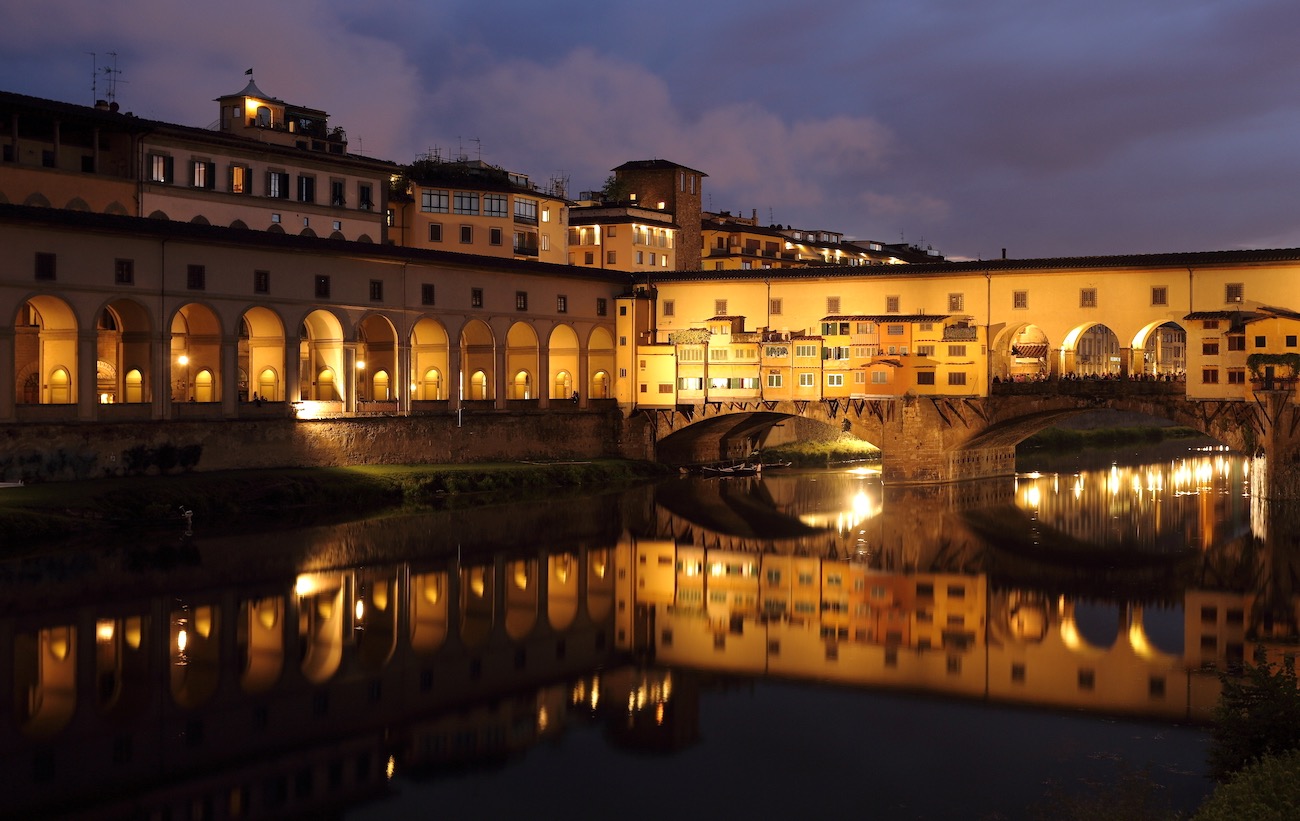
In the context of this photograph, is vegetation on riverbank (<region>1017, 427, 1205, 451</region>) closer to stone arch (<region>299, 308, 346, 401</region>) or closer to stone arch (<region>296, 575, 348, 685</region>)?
stone arch (<region>299, 308, 346, 401</region>)

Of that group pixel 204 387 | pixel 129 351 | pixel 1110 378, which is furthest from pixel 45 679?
pixel 1110 378

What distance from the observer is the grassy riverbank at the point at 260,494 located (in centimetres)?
3859

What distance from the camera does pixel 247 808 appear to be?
18688 millimetres

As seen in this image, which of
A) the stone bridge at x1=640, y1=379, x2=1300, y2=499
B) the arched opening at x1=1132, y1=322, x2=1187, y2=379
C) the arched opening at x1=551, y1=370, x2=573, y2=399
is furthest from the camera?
the arched opening at x1=1132, y1=322, x2=1187, y2=379

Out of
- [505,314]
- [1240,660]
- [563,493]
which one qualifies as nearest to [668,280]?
[505,314]

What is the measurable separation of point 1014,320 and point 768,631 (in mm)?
30365

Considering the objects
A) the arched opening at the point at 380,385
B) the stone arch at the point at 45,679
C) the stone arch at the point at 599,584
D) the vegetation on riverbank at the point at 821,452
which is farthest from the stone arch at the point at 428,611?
the vegetation on riverbank at the point at 821,452

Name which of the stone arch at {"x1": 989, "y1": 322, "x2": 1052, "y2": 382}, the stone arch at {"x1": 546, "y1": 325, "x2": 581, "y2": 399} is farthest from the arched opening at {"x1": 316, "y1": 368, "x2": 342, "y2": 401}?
the stone arch at {"x1": 989, "y1": 322, "x2": 1052, "y2": 382}

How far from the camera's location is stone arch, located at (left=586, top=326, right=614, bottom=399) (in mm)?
64938

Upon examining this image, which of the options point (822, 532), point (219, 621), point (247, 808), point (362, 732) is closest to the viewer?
point (247, 808)

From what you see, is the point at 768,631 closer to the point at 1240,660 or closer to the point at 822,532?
the point at 1240,660

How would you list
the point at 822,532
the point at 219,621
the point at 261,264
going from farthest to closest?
the point at 261,264 → the point at 822,532 → the point at 219,621

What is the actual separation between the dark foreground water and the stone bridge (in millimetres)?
4552

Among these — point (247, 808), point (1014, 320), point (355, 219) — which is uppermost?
point (355, 219)
